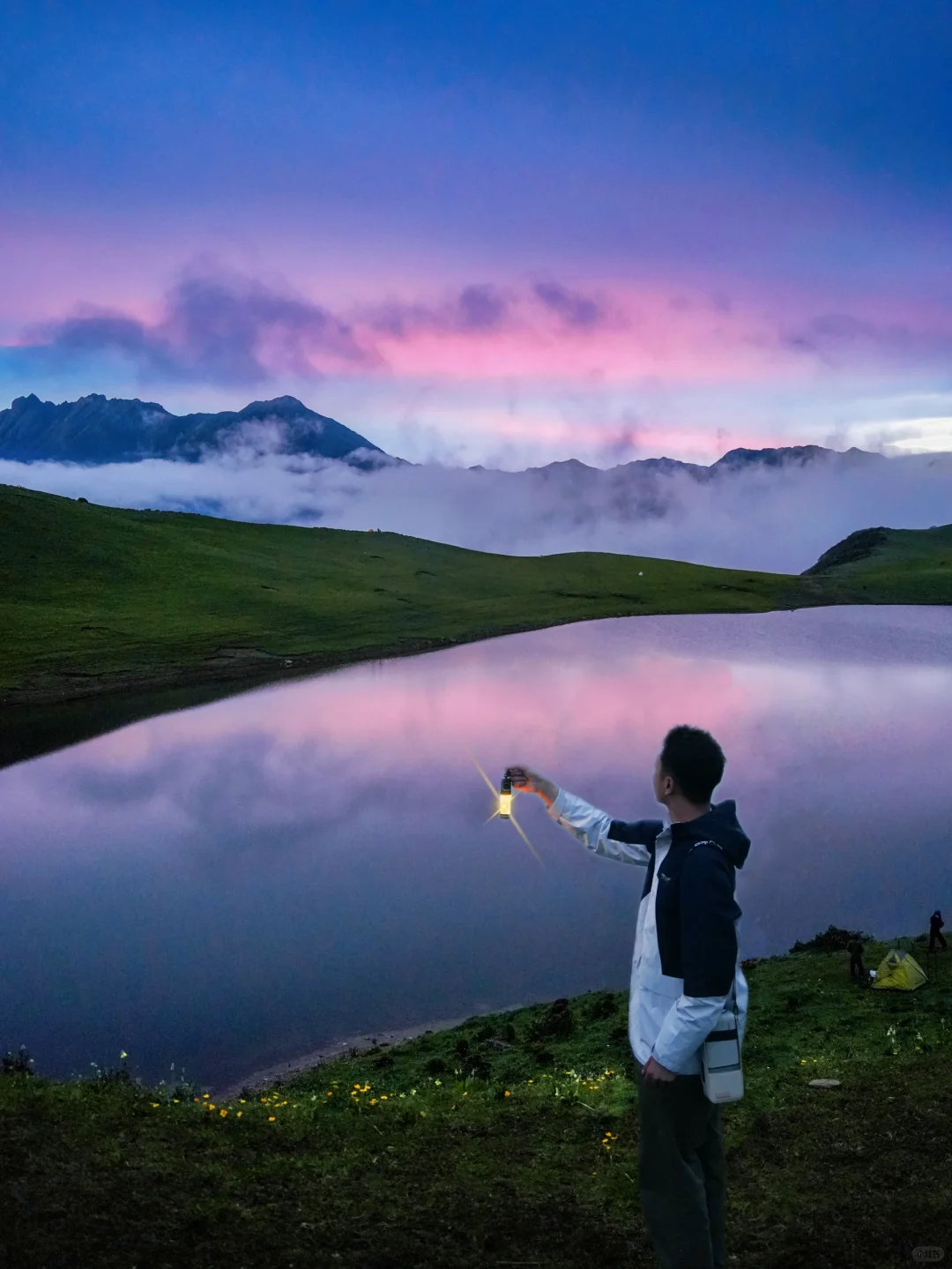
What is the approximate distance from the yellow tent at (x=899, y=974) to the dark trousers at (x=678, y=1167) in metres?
14.4

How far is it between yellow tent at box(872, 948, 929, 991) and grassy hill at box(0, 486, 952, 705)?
54.5m

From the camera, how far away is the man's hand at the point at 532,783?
7.79 metres

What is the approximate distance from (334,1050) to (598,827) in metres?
13.8

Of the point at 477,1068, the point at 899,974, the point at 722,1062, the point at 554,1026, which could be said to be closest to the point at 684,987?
the point at 722,1062

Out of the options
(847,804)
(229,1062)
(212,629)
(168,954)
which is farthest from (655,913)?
(212,629)

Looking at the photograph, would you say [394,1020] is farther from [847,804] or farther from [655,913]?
[847,804]

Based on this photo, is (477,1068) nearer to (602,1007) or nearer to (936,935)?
(602,1007)

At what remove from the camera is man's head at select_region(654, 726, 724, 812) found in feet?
22.4

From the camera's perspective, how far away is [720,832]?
662 centimetres

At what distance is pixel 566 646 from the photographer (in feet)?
303

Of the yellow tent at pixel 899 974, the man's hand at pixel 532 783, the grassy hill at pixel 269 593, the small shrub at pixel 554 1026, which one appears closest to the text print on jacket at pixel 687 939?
the man's hand at pixel 532 783

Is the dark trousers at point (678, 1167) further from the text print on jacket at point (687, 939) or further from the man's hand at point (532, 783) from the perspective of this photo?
Result: the man's hand at point (532, 783)

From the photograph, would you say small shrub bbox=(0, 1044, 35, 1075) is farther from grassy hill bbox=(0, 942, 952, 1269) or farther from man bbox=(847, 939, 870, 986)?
man bbox=(847, 939, 870, 986)

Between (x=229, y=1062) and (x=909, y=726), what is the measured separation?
4310 cm
